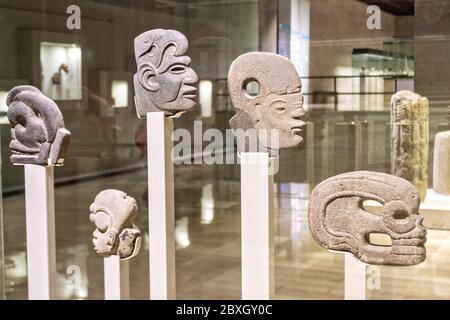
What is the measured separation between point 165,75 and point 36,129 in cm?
53

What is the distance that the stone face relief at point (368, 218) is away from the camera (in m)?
1.98

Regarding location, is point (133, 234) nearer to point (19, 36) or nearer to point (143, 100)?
point (143, 100)

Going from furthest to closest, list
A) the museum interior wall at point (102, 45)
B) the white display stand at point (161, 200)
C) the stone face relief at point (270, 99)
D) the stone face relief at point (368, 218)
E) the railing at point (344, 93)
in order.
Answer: the museum interior wall at point (102, 45) → the railing at point (344, 93) → the white display stand at point (161, 200) → the stone face relief at point (270, 99) → the stone face relief at point (368, 218)

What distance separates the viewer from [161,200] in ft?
8.05

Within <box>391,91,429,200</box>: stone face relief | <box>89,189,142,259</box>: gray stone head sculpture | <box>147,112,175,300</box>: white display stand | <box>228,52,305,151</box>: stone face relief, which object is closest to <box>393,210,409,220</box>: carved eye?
<box>228,52,305,151</box>: stone face relief

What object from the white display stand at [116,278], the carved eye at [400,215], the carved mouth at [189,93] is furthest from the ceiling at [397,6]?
the white display stand at [116,278]

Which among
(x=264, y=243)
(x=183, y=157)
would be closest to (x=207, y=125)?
(x=183, y=157)

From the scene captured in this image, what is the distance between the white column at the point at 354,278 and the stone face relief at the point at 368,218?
0.10 feet

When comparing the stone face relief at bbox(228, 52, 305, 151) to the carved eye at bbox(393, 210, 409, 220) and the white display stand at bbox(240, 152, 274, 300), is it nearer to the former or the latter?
the white display stand at bbox(240, 152, 274, 300)

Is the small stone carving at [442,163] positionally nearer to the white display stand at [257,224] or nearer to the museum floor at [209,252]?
the museum floor at [209,252]

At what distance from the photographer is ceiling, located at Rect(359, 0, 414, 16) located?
97.8 inches

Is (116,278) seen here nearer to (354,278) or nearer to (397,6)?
(354,278)

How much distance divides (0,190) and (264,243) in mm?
1805

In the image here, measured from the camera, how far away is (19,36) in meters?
3.58
